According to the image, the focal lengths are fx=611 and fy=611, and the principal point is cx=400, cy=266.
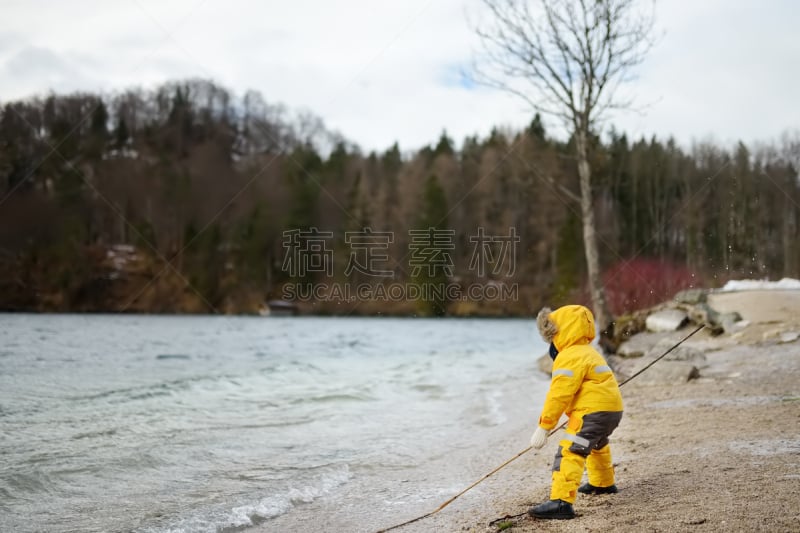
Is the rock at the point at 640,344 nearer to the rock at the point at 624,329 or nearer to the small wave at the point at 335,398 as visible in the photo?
the rock at the point at 624,329

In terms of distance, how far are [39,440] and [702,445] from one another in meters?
6.66

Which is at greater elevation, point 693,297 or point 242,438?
point 693,297

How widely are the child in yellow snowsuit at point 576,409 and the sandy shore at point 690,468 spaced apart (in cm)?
16

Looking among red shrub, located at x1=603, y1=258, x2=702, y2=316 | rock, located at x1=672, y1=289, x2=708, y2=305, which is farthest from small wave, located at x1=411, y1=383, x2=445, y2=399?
red shrub, located at x1=603, y1=258, x2=702, y2=316

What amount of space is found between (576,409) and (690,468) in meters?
1.18

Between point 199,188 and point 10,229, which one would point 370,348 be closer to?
point 10,229

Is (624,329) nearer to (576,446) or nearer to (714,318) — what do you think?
(714,318)

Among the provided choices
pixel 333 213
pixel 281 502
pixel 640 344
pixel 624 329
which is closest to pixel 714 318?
pixel 640 344

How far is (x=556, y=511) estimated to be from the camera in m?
3.68

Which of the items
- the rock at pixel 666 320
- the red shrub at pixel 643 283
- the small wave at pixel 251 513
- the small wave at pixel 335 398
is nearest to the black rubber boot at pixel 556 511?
the small wave at pixel 251 513

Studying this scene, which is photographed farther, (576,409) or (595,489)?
(595,489)

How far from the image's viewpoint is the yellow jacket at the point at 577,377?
152 inches

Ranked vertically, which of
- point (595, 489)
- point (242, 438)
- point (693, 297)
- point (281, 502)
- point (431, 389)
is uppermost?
point (693, 297)

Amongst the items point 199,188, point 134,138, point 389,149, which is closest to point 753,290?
point 199,188
